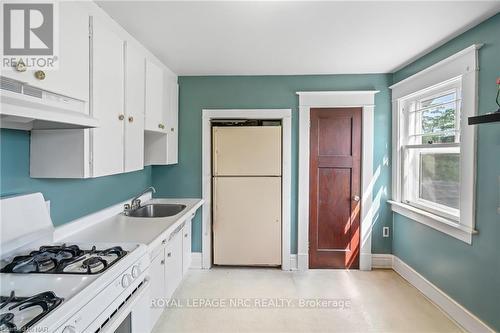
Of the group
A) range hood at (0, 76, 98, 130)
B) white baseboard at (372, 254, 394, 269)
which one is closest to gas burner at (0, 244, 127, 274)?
range hood at (0, 76, 98, 130)

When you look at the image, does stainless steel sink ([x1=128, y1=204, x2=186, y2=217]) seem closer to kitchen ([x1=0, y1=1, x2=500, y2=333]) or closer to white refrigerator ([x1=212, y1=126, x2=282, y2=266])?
kitchen ([x1=0, y1=1, x2=500, y2=333])

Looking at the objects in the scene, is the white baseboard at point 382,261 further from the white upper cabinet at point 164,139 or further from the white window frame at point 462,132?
the white upper cabinet at point 164,139

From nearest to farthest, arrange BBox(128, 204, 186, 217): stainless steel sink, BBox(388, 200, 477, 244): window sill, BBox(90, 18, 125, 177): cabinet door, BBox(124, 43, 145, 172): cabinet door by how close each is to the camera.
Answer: BBox(90, 18, 125, 177): cabinet door → BBox(124, 43, 145, 172): cabinet door → BBox(388, 200, 477, 244): window sill → BBox(128, 204, 186, 217): stainless steel sink

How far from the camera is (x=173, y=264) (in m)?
2.36

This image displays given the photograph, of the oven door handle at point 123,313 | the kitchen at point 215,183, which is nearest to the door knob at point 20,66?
the kitchen at point 215,183

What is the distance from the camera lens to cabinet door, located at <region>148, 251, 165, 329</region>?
188 cm

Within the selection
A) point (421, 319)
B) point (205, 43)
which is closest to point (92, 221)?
point (205, 43)

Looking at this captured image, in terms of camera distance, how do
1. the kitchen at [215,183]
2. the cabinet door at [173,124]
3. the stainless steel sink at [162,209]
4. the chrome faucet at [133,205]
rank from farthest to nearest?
the cabinet door at [173,124], the stainless steel sink at [162,209], the chrome faucet at [133,205], the kitchen at [215,183]

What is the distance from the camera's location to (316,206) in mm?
3311

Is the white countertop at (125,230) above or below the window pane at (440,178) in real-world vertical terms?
below

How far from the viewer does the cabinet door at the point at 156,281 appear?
73.8 inches

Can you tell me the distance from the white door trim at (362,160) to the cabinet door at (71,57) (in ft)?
7.66

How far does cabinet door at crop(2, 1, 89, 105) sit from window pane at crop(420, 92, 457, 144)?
9.40 ft

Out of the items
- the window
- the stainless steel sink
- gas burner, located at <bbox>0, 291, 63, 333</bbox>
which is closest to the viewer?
gas burner, located at <bbox>0, 291, 63, 333</bbox>
